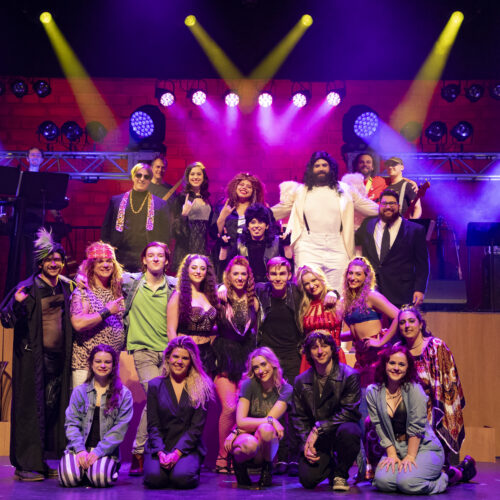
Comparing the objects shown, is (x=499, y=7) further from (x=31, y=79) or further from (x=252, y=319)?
(x=31, y=79)

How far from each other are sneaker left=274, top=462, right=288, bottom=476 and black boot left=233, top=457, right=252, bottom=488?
1.47 ft

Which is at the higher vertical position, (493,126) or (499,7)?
(499,7)

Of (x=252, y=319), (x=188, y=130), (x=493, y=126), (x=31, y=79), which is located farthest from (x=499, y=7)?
(x=31, y=79)

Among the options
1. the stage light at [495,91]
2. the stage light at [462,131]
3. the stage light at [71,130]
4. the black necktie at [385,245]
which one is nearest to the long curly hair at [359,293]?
the black necktie at [385,245]

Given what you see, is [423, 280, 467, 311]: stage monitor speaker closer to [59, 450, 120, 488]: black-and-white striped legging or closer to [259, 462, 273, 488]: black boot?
[259, 462, 273, 488]: black boot

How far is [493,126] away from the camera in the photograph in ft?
36.6

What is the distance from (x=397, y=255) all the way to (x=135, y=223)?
221 cm

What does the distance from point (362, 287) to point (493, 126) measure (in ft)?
20.6

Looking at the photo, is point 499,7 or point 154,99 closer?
point 499,7

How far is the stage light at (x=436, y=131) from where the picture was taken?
34.7ft

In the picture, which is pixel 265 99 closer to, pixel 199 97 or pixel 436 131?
pixel 199 97

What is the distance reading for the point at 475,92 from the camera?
10766 millimetres

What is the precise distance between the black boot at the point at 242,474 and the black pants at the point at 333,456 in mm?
335

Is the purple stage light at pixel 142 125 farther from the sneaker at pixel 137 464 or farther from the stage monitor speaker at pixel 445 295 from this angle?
the sneaker at pixel 137 464
